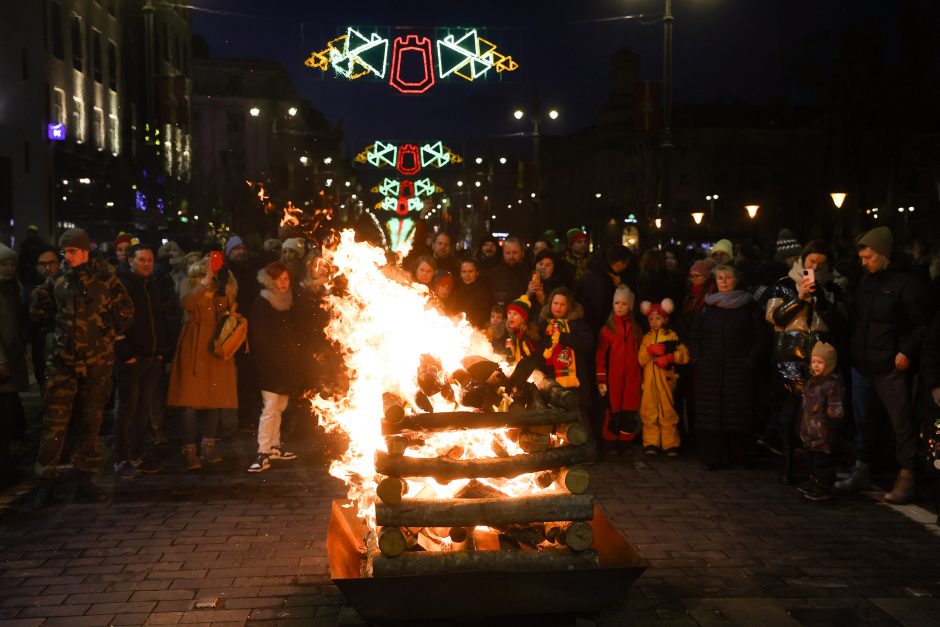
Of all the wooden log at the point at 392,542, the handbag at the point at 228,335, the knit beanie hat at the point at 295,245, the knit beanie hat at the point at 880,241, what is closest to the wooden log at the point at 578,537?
the wooden log at the point at 392,542

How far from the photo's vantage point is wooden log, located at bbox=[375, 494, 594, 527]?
5.14 metres

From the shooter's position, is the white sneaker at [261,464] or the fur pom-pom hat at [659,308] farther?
the fur pom-pom hat at [659,308]

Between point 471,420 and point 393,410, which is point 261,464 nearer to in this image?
point 393,410

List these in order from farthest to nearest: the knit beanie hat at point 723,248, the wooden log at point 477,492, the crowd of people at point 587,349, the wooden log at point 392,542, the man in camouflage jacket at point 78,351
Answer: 1. the knit beanie hat at point 723,248
2. the crowd of people at point 587,349
3. the man in camouflage jacket at point 78,351
4. the wooden log at point 477,492
5. the wooden log at point 392,542

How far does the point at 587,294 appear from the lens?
1077 cm

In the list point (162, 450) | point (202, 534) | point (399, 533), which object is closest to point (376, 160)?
point (162, 450)

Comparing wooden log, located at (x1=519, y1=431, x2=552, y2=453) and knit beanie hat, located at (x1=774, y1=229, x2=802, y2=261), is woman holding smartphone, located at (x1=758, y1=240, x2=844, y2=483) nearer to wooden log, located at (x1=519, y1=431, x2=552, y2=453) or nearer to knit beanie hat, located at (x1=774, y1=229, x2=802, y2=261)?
knit beanie hat, located at (x1=774, y1=229, x2=802, y2=261)

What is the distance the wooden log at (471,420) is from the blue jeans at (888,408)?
159 inches

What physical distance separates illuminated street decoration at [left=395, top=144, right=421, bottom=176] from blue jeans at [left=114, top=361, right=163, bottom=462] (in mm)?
17014

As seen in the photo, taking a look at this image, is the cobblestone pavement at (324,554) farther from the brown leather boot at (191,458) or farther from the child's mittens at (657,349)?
the child's mittens at (657,349)

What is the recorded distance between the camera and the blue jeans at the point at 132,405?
882 cm

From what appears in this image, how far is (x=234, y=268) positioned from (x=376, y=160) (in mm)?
13901

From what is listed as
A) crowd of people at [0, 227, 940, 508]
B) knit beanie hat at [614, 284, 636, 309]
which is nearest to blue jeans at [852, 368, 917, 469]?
crowd of people at [0, 227, 940, 508]

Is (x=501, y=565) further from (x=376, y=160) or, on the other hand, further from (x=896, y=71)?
(x=896, y=71)
